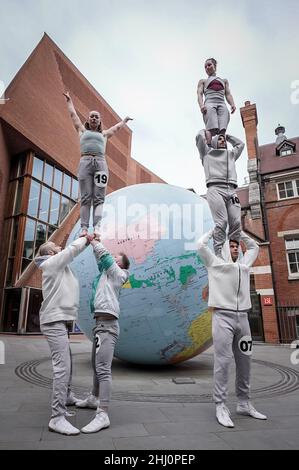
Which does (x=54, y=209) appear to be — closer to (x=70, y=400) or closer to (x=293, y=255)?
(x=293, y=255)

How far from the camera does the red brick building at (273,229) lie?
16688mm

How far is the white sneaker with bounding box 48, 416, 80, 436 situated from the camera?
3069 millimetres

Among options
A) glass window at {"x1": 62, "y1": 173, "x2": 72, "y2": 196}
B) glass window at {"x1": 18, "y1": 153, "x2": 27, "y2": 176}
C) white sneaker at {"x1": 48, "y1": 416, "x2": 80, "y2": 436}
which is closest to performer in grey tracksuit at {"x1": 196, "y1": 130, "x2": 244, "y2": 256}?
white sneaker at {"x1": 48, "y1": 416, "x2": 80, "y2": 436}

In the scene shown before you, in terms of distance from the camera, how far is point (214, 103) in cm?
472

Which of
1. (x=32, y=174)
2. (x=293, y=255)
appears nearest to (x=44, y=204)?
(x=32, y=174)

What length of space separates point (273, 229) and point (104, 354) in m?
17.6

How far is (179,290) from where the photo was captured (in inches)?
239

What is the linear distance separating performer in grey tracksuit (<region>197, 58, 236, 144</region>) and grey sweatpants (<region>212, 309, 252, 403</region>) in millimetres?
2497

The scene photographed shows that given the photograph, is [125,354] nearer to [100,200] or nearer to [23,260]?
[100,200]

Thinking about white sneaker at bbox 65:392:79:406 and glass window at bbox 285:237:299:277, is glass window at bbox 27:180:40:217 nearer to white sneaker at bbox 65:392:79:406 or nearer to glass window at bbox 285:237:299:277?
glass window at bbox 285:237:299:277

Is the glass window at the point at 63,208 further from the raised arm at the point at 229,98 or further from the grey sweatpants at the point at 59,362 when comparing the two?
the grey sweatpants at the point at 59,362

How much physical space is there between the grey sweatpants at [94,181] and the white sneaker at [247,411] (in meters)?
3.14

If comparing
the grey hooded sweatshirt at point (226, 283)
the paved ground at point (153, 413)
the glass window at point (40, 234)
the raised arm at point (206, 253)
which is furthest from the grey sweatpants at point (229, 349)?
the glass window at point (40, 234)
